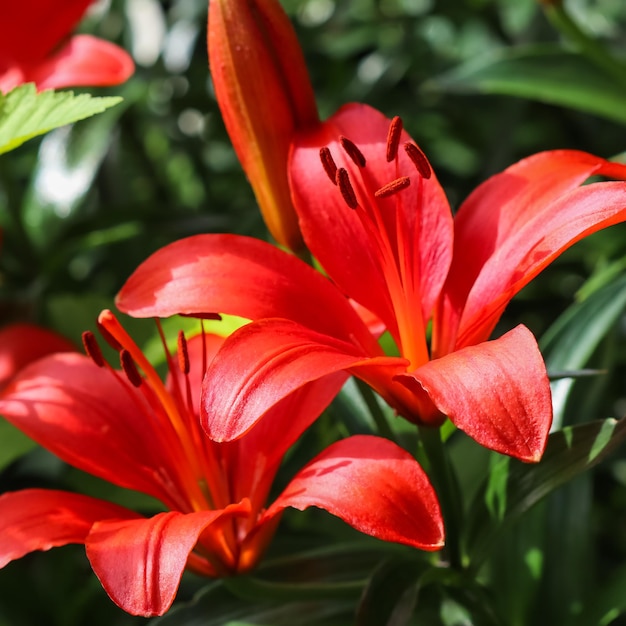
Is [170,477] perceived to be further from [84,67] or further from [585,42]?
[585,42]

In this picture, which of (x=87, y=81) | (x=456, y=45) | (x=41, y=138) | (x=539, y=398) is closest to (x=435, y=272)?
(x=539, y=398)

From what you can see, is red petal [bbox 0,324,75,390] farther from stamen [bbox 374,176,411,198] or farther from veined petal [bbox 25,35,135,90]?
stamen [bbox 374,176,411,198]

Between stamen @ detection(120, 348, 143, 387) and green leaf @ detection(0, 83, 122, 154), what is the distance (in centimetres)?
13

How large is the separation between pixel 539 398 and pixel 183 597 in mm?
433

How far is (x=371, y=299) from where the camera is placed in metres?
0.54

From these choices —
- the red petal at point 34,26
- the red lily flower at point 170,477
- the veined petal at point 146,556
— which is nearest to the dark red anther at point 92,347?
the red lily flower at point 170,477

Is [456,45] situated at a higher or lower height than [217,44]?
lower

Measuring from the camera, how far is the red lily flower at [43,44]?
29.5 inches

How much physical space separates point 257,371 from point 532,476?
0.19 m

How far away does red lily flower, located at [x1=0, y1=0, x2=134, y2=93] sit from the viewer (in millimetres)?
749

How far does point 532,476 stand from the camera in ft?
1.70

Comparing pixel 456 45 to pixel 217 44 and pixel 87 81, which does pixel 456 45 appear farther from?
pixel 217 44

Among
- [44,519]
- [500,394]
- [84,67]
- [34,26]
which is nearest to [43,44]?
[34,26]

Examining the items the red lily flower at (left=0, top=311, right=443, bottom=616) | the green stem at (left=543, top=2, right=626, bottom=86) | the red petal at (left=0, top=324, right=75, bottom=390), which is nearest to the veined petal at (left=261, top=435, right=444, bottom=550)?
the red lily flower at (left=0, top=311, right=443, bottom=616)
